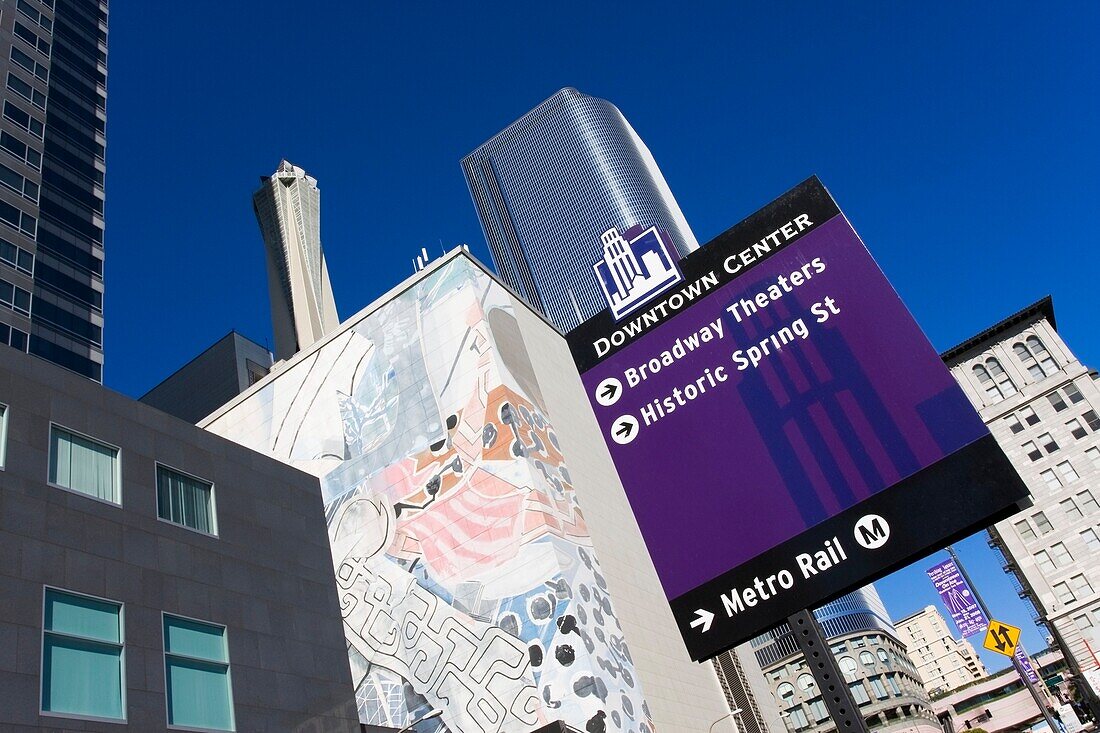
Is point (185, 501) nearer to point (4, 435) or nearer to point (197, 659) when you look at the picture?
point (197, 659)

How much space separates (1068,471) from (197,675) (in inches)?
3590

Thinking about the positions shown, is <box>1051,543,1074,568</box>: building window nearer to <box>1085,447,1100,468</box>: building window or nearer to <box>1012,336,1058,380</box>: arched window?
<box>1085,447,1100,468</box>: building window

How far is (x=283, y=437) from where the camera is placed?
5381cm

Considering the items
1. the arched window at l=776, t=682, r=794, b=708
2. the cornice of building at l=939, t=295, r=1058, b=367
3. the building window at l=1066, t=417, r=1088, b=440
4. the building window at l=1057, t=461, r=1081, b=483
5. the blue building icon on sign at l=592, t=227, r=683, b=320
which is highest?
the cornice of building at l=939, t=295, r=1058, b=367

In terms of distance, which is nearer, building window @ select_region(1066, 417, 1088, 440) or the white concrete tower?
the white concrete tower

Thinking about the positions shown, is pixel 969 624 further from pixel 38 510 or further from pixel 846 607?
pixel 846 607

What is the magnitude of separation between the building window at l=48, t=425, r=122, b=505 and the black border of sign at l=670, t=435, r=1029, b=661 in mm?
17037

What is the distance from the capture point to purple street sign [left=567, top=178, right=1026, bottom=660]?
31.2 feet

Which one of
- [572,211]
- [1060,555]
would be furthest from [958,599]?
[572,211]

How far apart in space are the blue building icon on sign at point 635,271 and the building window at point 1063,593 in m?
88.6

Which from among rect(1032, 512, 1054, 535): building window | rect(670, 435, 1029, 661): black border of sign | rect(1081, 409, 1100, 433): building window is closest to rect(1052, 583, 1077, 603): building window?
rect(1032, 512, 1054, 535): building window

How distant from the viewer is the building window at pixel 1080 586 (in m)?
80.7

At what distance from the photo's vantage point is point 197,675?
20516 mm

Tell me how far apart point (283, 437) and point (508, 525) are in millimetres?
19541
